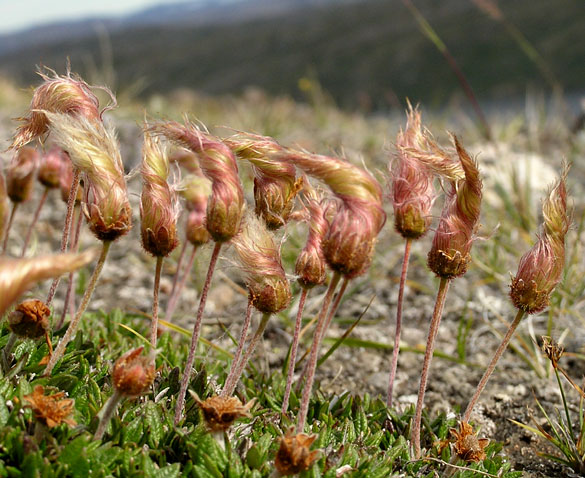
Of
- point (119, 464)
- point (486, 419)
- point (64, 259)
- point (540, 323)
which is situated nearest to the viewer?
point (64, 259)

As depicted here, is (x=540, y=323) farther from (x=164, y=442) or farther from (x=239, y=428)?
(x=164, y=442)

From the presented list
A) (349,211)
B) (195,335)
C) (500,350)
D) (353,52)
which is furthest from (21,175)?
(353,52)

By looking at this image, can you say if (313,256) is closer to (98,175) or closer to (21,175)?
(98,175)

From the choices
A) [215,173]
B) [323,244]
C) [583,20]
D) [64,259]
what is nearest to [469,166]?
[323,244]

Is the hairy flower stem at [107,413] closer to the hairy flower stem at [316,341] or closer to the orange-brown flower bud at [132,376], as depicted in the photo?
the orange-brown flower bud at [132,376]

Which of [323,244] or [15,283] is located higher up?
[323,244]

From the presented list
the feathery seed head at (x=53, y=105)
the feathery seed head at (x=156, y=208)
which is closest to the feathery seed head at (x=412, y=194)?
the feathery seed head at (x=156, y=208)
